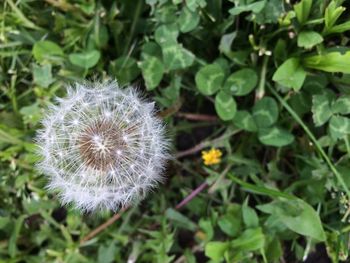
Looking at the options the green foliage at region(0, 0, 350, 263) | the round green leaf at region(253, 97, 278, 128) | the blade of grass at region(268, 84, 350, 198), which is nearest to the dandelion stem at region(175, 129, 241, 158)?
the green foliage at region(0, 0, 350, 263)

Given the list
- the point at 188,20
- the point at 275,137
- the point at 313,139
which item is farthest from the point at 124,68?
the point at 313,139

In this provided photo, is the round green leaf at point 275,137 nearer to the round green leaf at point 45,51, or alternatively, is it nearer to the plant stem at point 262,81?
the plant stem at point 262,81

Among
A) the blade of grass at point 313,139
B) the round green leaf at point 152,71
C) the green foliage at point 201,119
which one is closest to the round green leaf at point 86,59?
the green foliage at point 201,119

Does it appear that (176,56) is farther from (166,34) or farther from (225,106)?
(225,106)

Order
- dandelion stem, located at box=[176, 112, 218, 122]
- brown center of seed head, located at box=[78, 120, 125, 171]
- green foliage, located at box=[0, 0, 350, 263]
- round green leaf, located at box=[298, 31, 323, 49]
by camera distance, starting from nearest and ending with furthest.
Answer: brown center of seed head, located at box=[78, 120, 125, 171] → round green leaf, located at box=[298, 31, 323, 49] → green foliage, located at box=[0, 0, 350, 263] → dandelion stem, located at box=[176, 112, 218, 122]

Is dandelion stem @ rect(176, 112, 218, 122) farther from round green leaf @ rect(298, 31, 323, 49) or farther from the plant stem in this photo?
round green leaf @ rect(298, 31, 323, 49)
